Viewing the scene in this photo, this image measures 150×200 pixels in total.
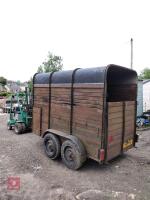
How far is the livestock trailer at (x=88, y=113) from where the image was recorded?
4.73 metres

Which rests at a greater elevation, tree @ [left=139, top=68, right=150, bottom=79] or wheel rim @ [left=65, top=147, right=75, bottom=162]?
tree @ [left=139, top=68, right=150, bottom=79]

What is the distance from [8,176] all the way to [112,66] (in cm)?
396

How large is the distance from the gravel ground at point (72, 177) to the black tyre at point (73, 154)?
198mm

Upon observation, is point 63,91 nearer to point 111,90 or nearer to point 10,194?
point 111,90

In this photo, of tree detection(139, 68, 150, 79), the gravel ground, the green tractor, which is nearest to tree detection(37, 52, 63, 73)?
the green tractor

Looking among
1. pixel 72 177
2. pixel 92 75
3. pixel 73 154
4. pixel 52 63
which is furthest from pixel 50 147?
pixel 52 63

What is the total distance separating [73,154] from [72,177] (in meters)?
0.60

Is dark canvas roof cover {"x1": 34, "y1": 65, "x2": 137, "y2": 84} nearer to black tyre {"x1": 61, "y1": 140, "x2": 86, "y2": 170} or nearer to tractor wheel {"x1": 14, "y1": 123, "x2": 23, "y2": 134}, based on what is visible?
black tyre {"x1": 61, "y1": 140, "x2": 86, "y2": 170}

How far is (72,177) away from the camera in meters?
4.90

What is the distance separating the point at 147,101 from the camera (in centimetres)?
1576

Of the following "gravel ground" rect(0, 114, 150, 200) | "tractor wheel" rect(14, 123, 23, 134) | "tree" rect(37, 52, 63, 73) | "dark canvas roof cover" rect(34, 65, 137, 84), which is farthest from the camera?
"tree" rect(37, 52, 63, 73)

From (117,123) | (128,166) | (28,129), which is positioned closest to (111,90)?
(117,123)

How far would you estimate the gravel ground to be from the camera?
409cm

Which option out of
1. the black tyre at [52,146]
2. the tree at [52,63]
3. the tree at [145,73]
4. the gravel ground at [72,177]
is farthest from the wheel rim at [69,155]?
the tree at [145,73]
